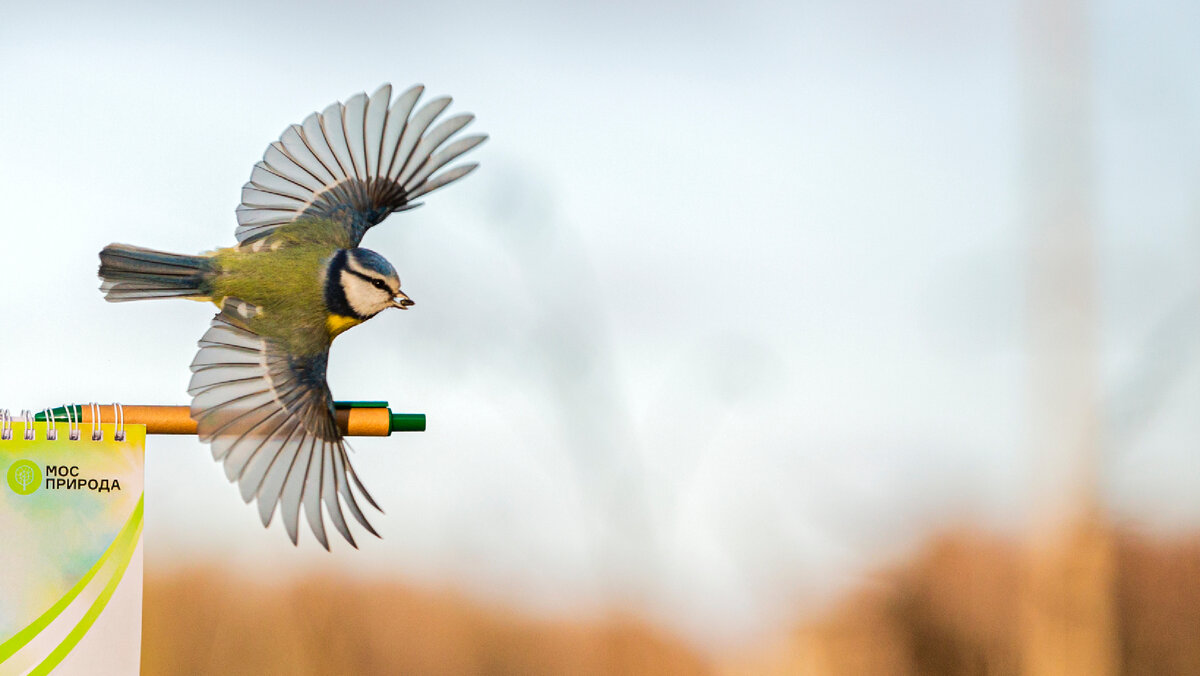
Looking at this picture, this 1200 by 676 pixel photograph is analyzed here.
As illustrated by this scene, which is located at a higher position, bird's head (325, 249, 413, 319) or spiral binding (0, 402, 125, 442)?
bird's head (325, 249, 413, 319)

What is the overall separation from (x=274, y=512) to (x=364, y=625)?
0.49 m

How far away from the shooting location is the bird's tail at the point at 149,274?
598mm

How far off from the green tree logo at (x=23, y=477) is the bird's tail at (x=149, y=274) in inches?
4.4

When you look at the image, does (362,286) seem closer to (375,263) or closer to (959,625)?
(375,263)

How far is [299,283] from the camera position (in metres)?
0.61

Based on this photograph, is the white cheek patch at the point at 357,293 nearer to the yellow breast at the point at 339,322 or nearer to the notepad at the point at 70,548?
the yellow breast at the point at 339,322

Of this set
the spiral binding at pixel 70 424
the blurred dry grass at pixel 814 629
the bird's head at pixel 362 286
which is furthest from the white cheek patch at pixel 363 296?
the blurred dry grass at pixel 814 629

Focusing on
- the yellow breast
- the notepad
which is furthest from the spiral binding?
the yellow breast

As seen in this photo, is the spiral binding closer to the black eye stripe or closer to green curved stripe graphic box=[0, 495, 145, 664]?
green curved stripe graphic box=[0, 495, 145, 664]

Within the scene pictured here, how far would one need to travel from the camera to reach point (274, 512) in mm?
557

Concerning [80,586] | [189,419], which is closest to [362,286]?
[189,419]

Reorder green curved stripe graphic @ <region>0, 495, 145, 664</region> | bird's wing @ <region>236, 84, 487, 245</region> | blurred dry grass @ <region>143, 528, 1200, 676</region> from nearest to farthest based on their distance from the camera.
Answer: green curved stripe graphic @ <region>0, 495, 145, 664</region>
bird's wing @ <region>236, 84, 487, 245</region>
blurred dry grass @ <region>143, 528, 1200, 676</region>

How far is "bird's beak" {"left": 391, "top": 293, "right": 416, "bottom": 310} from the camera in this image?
61 centimetres

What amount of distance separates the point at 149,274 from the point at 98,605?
0.66 ft
